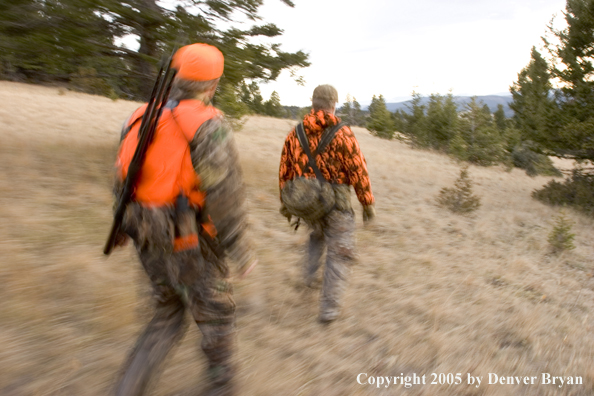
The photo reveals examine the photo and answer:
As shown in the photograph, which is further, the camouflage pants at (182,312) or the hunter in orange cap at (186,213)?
the camouflage pants at (182,312)

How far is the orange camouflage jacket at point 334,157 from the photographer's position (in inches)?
123

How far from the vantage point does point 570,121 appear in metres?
9.69

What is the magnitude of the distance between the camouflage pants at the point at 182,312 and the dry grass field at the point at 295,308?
345 millimetres

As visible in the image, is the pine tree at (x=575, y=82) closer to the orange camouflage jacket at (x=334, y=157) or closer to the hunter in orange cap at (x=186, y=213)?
the orange camouflage jacket at (x=334, y=157)

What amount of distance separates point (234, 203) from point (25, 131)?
28.8 ft

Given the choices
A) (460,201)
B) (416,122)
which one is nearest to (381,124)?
(416,122)

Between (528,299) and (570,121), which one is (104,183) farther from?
(570,121)

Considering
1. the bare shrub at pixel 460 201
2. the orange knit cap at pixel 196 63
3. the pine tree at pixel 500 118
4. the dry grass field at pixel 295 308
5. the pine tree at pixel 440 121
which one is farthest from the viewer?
the pine tree at pixel 500 118

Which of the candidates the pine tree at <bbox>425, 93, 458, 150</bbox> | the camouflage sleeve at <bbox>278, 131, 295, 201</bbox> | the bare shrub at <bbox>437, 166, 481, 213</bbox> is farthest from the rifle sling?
the pine tree at <bbox>425, 93, 458, 150</bbox>

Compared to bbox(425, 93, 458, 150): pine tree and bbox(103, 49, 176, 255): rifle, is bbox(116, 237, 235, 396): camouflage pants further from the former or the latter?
bbox(425, 93, 458, 150): pine tree

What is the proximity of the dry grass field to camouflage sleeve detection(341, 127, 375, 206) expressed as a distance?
116 cm

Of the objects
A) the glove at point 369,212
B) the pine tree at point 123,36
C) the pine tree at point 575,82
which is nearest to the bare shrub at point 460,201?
the pine tree at point 575,82

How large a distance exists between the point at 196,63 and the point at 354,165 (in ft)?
5.59

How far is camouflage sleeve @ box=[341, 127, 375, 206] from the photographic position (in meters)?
3.13
